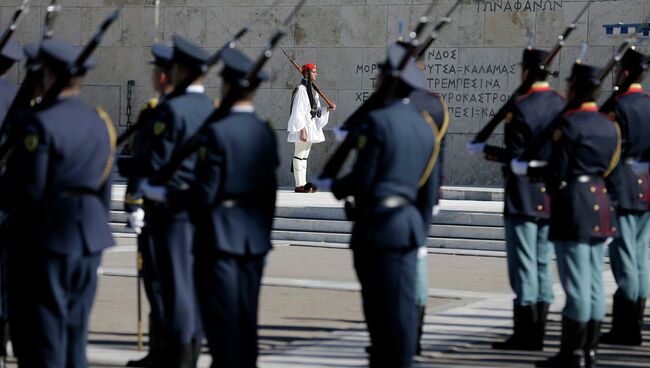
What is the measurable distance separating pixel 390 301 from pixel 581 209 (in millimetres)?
1852

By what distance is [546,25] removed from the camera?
845 inches

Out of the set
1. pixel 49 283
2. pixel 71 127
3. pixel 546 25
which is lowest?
pixel 49 283

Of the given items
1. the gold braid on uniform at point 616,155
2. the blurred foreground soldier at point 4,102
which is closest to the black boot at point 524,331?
the gold braid on uniform at point 616,155

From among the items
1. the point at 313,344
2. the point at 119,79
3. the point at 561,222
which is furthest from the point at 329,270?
the point at 119,79

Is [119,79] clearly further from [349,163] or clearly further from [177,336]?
[177,336]

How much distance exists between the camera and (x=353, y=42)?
22.5 meters

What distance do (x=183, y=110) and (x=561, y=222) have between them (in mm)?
2320

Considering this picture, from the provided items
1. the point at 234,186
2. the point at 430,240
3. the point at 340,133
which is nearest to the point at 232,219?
the point at 234,186

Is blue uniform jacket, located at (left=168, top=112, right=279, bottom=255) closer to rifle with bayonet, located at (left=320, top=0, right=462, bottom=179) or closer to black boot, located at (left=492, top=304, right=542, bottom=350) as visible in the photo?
rifle with bayonet, located at (left=320, top=0, right=462, bottom=179)

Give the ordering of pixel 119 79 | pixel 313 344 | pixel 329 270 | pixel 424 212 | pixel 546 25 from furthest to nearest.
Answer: pixel 119 79
pixel 546 25
pixel 329 270
pixel 313 344
pixel 424 212

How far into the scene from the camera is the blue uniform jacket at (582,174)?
28.7ft

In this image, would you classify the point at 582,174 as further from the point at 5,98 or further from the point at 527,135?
the point at 5,98

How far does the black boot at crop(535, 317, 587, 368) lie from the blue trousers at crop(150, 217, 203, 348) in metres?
2.17

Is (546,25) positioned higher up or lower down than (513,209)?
higher up
